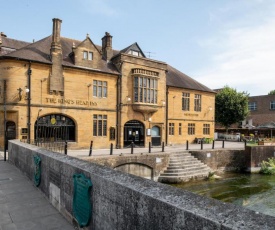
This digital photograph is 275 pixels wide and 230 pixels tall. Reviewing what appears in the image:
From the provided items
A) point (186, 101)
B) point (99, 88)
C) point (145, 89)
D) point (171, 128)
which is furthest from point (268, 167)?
point (99, 88)

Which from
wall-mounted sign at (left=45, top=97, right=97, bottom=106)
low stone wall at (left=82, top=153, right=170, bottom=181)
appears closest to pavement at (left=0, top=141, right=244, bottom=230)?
low stone wall at (left=82, top=153, right=170, bottom=181)

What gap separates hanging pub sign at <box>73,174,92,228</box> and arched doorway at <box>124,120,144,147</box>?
20.2 m

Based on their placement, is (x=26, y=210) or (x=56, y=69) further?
(x=56, y=69)

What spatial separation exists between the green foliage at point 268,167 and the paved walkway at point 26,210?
23.2m

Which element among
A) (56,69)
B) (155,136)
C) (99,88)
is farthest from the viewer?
(155,136)

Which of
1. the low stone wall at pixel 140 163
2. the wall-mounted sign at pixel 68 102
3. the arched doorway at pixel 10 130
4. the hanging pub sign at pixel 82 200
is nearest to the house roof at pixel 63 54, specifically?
the wall-mounted sign at pixel 68 102

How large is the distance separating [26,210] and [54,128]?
1607 cm

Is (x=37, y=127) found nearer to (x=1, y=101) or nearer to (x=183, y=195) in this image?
(x=1, y=101)

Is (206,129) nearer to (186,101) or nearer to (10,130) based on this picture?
(186,101)

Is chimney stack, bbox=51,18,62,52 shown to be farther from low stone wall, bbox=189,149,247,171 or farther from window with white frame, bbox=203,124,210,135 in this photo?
window with white frame, bbox=203,124,210,135

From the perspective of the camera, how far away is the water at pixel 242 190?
14097 millimetres

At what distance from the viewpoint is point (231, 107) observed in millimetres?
40531

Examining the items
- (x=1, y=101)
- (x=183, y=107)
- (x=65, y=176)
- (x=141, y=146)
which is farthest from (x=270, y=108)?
(x=65, y=176)

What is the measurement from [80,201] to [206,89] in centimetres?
3091
